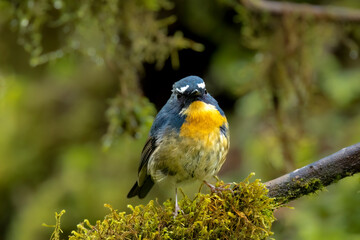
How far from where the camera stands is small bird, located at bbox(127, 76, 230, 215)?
313 cm

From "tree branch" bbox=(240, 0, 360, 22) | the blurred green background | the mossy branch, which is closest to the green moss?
the mossy branch

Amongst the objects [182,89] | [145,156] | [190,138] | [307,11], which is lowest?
[190,138]

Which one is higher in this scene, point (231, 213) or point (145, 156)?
point (145, 156)

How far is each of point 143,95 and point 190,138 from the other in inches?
87.0

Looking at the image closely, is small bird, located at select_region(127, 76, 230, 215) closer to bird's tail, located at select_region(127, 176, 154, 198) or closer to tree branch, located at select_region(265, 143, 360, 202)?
bird's tail, located at select_region(127, 176, 154, 198)

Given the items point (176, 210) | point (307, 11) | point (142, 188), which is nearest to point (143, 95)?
point (142, 188)

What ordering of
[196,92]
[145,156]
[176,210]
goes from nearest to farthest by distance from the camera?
[176,210], [196,92], [145,156]

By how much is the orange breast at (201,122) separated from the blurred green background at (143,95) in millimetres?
1248

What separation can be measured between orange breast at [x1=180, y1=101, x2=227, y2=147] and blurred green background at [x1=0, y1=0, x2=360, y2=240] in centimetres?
125

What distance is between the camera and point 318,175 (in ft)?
7.86

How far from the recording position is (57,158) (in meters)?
6.53

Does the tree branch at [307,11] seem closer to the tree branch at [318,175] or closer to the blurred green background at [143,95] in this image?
the blurred green background at [143,95]

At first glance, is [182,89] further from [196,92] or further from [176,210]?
[176,210]

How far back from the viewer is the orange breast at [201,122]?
3.14 meters
